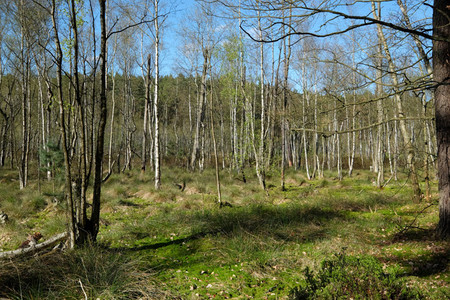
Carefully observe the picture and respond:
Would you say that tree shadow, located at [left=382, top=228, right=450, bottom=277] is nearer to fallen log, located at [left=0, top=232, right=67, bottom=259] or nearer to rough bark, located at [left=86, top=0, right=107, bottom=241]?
rough bark, located at [left=86, top=0, right=107, bottom=241]

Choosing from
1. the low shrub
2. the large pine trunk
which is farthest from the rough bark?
the large pine trunk

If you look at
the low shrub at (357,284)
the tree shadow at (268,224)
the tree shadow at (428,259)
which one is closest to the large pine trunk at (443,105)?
the tree shadow at (428,259)

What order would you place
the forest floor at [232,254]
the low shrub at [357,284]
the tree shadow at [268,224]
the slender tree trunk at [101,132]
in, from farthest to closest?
the tree shadow at [268,224] → the slender tree trunk at [101,132] → the forest floor at [232,254] → the low shrub at [357,284]

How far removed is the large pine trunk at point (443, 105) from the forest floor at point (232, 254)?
0.34 meters

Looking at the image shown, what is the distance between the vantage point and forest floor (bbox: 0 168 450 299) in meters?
3.23

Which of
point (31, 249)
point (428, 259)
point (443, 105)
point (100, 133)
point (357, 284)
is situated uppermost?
point (443, 105)

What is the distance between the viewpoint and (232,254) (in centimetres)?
454

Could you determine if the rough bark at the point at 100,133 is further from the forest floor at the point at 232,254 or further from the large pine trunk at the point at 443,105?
the large pine trunk at the point at 443,105

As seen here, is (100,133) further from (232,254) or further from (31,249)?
(232,254)

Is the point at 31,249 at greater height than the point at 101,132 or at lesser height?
lesser

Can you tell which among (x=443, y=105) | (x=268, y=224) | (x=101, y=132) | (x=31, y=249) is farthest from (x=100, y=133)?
(x=443, y=105)

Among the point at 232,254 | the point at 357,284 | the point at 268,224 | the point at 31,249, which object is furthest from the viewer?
the point at 268,224

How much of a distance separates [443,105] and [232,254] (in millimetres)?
3926

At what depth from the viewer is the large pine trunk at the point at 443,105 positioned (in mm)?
4316
